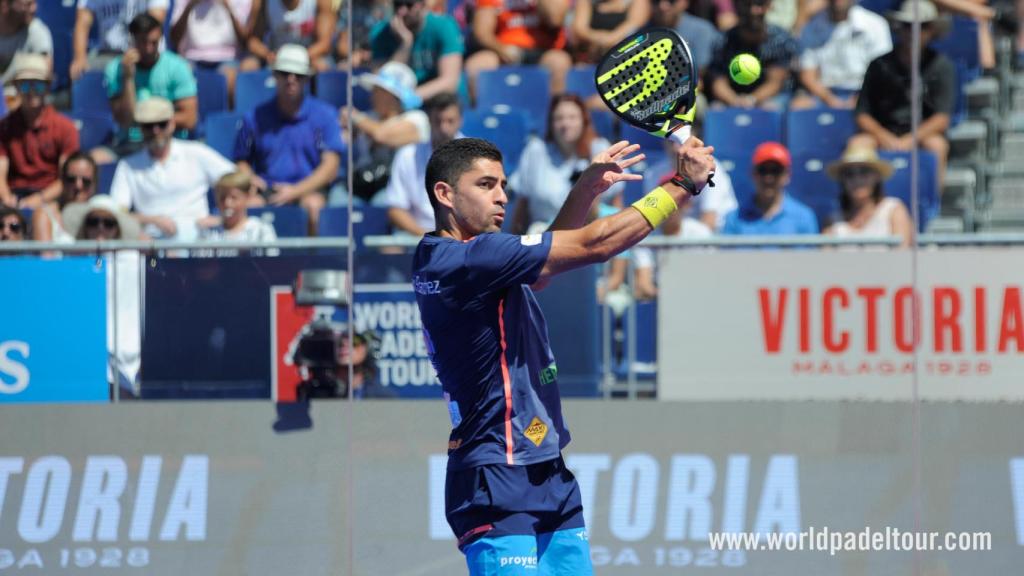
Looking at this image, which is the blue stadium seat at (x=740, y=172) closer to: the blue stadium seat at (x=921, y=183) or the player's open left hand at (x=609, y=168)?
the blue stadium seat at (x=921, y=183)

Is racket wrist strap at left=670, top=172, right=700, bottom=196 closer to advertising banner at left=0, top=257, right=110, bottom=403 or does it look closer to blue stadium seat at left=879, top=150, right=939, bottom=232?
blue stadium seat at left=879, top=150, right=939, bottom=232

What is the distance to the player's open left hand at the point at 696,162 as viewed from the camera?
436cm

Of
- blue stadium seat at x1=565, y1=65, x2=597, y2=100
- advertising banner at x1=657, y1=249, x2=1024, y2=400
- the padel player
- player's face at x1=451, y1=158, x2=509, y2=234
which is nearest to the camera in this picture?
the padel player

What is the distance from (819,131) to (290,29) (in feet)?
9.00

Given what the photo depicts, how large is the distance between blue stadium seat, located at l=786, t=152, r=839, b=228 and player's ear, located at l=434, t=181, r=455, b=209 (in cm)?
283

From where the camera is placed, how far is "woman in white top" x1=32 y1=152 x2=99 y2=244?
24.1 feet

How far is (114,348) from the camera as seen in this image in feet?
23.7

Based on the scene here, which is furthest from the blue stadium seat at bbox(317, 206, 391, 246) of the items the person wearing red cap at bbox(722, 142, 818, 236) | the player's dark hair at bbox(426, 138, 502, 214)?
the player's dark hair at bbox(426, 138, 502, 214)

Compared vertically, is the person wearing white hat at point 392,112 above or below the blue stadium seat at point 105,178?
above

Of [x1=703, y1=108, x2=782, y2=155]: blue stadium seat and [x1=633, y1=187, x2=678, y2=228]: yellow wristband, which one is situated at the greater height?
[x1=703, y1=108, x2=782, y2=155]: blue stadium seat

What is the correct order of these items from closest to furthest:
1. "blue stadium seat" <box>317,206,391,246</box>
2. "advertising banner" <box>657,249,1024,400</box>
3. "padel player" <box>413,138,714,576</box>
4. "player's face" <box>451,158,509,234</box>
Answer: "padel player" <box>413,138,714,576</box> → "player's face" <box>451,158,509,234</box> → "advertising banner" <box>657,249,1024,400</box> → "blue stadium seat" <box>317,206,391,246</box>

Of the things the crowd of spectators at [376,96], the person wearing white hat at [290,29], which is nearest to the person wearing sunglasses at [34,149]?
the crowd of spectators at [376,96]

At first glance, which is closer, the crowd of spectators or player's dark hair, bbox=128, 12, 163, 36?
the crowd of spectators

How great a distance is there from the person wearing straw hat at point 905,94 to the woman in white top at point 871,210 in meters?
0.15
